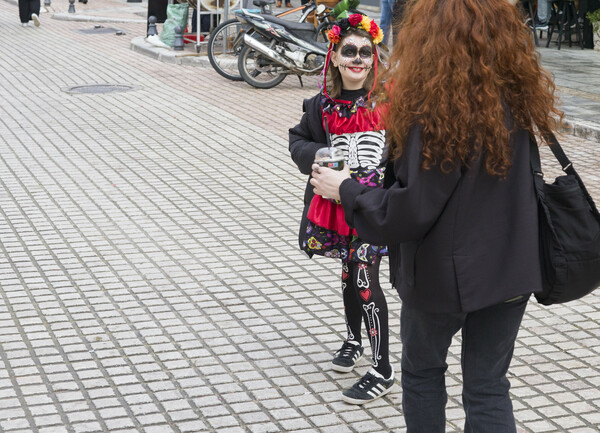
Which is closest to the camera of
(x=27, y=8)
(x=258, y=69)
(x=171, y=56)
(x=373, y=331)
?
(x=373, y=331)

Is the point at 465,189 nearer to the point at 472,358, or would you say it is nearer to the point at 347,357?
the point at 472,358

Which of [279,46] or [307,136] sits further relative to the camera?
[279,46]

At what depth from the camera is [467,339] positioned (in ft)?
10.8

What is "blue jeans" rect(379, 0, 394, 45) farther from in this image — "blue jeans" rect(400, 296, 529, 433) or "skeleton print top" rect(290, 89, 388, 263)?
"blue jeans" rect(400, 296, 529, 433)

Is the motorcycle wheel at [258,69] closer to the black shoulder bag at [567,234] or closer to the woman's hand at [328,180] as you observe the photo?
the woman's hand at [328,180]

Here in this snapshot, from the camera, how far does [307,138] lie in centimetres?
455

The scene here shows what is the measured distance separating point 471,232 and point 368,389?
162cm

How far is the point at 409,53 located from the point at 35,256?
416cm

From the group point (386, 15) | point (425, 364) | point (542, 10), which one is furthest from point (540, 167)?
point (542, 10)

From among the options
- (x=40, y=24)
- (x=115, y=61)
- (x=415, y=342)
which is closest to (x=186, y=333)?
(x=415, y=342)

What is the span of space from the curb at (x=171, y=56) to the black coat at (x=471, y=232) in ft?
41.1

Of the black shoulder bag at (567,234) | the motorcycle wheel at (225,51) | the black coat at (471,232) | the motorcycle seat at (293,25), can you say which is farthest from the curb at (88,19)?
the black shoulder bag at (567,234)

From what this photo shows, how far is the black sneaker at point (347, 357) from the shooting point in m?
4.80

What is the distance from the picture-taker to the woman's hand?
3.32 meters
